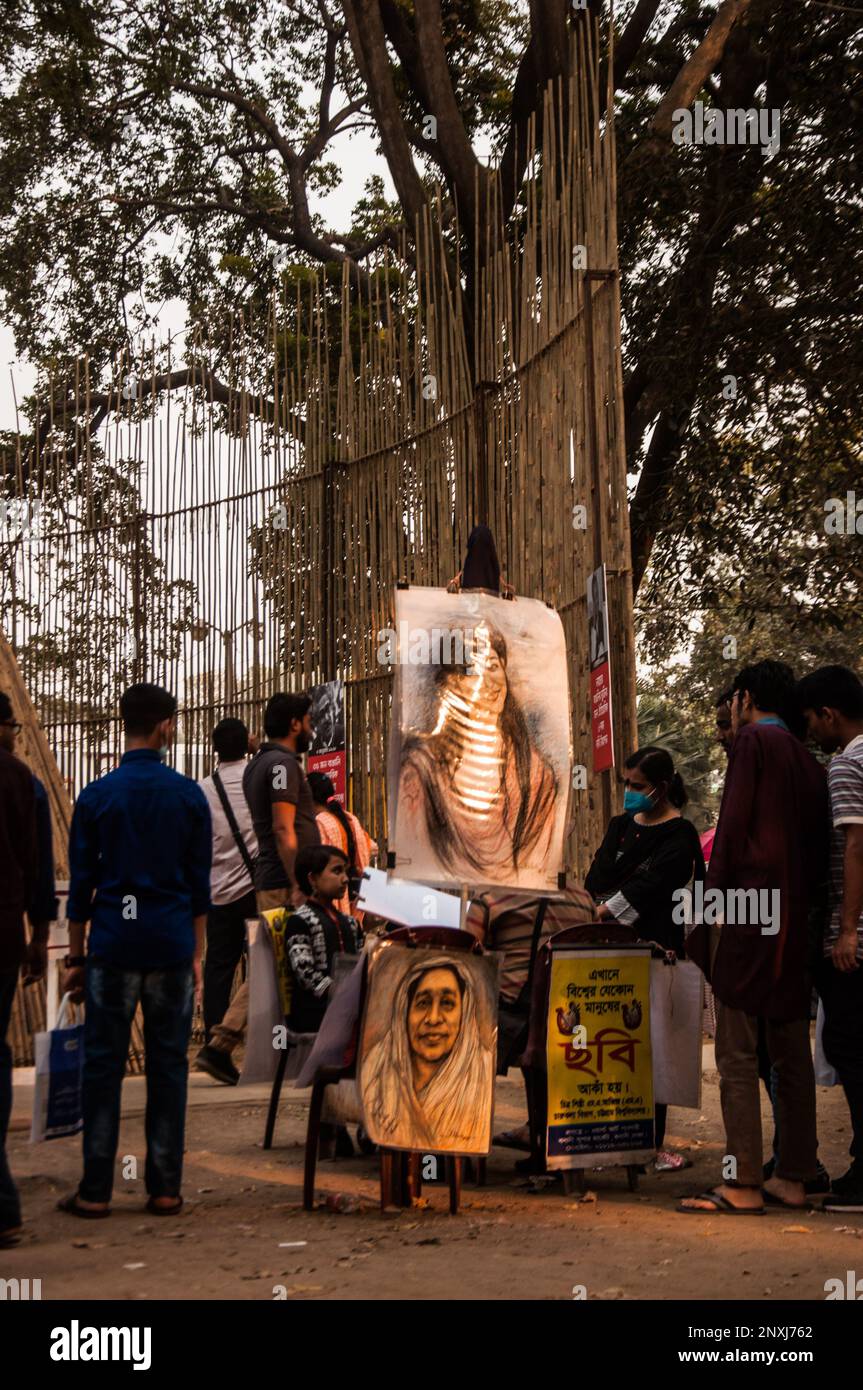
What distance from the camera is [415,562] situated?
32.3ft

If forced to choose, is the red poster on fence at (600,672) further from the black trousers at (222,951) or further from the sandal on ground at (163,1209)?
the sandal on ground at (163,1209)

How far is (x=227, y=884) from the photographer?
8.73 metres

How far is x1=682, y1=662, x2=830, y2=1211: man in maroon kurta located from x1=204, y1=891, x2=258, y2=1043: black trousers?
3.57 metres

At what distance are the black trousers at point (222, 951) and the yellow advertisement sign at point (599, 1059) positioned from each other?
309 centimetres

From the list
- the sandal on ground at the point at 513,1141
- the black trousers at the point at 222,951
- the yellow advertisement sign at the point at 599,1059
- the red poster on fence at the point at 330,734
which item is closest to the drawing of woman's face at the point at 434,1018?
the yellow advertisement sign at the point at 599,1059

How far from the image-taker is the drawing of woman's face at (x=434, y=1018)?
548 cm

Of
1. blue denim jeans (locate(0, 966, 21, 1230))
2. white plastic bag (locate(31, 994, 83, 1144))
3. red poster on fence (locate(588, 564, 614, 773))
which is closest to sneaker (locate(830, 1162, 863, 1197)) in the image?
red poster on fence (locate(588, 564, 614, 773))

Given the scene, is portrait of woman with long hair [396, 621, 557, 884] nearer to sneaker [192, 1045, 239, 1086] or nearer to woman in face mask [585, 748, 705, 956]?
woman in face mask [585, 748, 705, 956]

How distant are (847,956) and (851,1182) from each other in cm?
79

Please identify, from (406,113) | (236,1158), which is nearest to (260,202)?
(406,113)

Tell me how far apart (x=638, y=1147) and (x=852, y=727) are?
1.71 m

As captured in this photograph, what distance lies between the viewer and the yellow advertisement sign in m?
5.75

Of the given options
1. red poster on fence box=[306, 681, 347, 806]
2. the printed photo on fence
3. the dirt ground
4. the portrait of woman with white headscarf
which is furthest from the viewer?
red poster on fence box=[306, 681, 347, 806]

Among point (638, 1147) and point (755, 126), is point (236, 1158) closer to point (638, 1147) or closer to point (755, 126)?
point (638, 1147)
